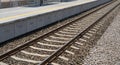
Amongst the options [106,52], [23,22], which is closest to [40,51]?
[106,52]

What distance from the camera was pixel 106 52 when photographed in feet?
36.6

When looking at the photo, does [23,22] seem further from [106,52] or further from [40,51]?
[106,52]

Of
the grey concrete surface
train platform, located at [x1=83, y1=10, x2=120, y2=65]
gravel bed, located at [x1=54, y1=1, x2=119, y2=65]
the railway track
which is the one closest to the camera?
the railway track

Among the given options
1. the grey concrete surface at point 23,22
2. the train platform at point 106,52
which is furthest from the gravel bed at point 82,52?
the grey concrete surface at point 23,22

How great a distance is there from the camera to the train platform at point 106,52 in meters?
9.73

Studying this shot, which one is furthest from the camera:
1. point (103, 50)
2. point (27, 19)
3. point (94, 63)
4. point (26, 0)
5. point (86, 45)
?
point (26, 0)

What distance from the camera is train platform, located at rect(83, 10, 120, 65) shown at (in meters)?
9.73

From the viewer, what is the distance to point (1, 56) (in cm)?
953

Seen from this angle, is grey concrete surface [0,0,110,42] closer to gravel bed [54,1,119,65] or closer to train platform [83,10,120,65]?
gravel bed [54,1,119,65]

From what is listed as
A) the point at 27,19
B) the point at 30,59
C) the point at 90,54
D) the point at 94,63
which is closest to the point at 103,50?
the point at 90,54

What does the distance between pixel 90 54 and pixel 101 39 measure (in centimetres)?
325

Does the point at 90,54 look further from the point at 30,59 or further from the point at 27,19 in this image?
the point at 27,19

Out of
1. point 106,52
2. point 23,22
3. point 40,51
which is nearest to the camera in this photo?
point 40,51

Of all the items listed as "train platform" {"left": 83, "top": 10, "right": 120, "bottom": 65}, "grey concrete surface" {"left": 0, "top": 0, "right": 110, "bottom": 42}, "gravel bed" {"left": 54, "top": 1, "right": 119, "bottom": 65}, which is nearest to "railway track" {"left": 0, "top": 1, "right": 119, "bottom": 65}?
"gravel bed" {"left": 54, "top": 1, "right": 119, "bottom": 65}
